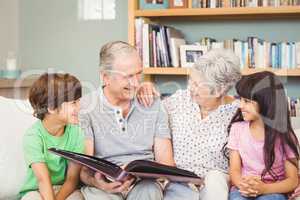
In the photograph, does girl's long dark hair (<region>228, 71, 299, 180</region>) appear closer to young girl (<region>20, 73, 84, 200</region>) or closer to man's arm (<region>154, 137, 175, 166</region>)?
man's arm (<region>154, 137, 175, 166</region>)

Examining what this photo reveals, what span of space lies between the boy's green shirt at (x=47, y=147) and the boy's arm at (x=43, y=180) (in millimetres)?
21

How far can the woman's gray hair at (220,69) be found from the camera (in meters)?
1.94

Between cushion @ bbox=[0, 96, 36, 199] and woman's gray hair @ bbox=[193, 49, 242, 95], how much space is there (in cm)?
74

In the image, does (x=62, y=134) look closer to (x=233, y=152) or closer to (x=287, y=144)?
(x=233, y=152)

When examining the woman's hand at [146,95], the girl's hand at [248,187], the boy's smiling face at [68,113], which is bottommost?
the girl's hand at [248,187]

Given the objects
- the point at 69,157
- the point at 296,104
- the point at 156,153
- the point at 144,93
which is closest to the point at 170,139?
the point at 156,153

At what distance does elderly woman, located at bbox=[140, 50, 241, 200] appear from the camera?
75.3 inches

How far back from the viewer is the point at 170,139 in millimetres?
1931

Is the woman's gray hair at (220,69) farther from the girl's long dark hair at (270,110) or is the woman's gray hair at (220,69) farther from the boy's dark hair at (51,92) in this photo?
the boy's dark hair at (51,92)

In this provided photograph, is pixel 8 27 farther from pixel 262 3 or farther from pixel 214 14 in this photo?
→ pixel 262 3

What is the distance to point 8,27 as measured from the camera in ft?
11.5

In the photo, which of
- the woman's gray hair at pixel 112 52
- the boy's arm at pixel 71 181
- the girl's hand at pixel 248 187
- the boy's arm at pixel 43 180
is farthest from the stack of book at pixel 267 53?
the boy's arm at pixel 43 180

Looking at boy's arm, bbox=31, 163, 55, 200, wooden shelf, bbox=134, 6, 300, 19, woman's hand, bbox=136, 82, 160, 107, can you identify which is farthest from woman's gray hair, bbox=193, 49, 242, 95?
wooden shelf, bbox=134, 6, 300, 19

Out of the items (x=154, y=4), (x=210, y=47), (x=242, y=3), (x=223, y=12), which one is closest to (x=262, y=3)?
(x=242, y=3)
